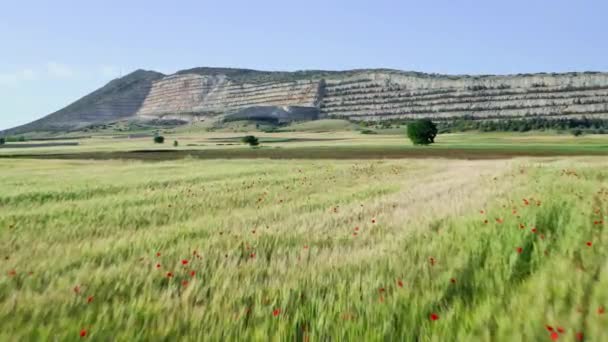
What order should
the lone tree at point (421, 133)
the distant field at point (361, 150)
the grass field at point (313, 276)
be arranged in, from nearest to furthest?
the grass field at point (313, 276) → the distant field at point (361, 150) → the lone tree at point (421, 133)

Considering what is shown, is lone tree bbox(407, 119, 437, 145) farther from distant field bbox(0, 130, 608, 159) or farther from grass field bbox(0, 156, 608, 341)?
grass field bbox(0, 156, 608, 341)

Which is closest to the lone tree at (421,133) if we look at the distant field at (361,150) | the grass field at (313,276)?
the distant field at (361,150)

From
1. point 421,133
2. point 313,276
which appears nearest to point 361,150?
point 421,133

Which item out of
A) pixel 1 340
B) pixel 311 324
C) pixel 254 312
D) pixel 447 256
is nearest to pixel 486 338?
pixel 311 324

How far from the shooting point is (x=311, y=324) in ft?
13.6

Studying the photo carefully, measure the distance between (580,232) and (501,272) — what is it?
3338mm

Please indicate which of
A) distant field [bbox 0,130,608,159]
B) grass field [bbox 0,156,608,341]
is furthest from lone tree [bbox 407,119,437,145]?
grass field [bbox 0,156,608,341]

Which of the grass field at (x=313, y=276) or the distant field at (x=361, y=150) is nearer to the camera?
the grass field at (x=313, y=276)

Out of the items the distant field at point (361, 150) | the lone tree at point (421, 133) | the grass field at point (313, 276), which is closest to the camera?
the grass field at point (313, 276)

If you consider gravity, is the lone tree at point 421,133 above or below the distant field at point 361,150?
above

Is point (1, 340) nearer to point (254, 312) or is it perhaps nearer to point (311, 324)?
point (254, 312)

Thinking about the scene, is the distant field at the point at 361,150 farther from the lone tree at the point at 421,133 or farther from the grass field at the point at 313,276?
the grass field at the point at 313,276

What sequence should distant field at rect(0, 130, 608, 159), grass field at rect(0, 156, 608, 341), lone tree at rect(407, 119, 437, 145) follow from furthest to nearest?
lone tree at rect(407, 119, 437, 145), distant field at rect(0, 130, 608, 159), grass field at rect(0, 156, 608, 341)

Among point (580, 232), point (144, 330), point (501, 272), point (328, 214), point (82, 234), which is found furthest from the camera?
point (328, 214)
